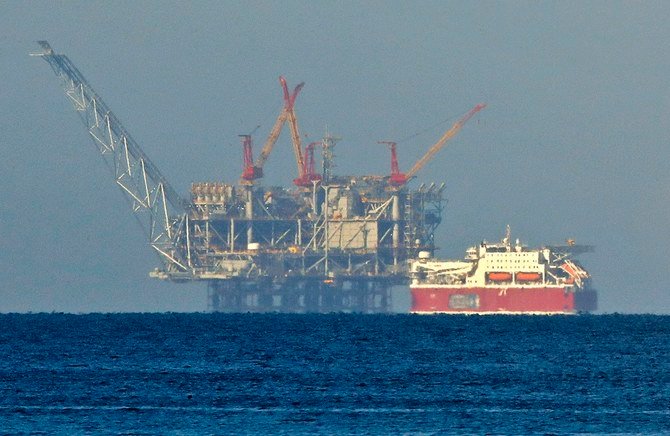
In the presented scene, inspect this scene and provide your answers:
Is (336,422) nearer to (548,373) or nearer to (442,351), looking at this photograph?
(548,373)

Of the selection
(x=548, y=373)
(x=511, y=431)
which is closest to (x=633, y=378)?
(x=548, y=373)

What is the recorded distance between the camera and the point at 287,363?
96.6 m

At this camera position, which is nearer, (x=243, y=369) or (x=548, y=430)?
(x=548, y=430)

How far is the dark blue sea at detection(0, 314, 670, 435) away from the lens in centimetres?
6116

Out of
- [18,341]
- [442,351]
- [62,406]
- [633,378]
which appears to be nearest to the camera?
[62,406]

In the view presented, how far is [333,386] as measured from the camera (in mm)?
78562

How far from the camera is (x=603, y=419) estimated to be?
63094 millimetres

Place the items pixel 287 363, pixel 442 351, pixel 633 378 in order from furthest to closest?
pixel 442 351 < pixel 287 363 < pixel 633 378

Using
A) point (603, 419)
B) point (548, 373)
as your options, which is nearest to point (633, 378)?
point (548, 373)

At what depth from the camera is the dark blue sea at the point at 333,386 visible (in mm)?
61156

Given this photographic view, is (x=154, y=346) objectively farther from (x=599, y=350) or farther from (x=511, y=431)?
(x=511, y=431)

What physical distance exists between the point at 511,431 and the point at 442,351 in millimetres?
54100

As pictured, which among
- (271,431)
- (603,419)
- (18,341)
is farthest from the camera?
(18,341)

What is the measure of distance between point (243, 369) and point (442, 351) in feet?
84.8
